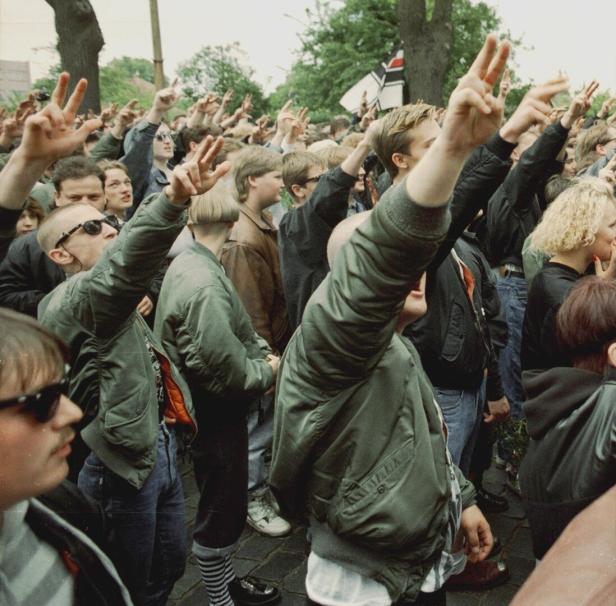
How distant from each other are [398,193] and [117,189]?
12.5 feet

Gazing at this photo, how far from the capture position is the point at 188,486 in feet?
15.0

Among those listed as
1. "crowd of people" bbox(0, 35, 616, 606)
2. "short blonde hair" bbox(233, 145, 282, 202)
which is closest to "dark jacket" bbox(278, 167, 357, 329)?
"crowd of people" bbox(0, 35, 616, 606)

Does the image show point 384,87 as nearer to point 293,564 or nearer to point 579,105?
point 579,105

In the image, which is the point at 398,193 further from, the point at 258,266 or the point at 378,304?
the point at 258,266

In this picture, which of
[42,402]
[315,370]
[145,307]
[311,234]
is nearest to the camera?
[42,402]

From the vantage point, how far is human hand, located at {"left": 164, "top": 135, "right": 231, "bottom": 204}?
6.87ft

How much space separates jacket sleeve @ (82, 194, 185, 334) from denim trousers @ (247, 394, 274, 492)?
1.94 meters

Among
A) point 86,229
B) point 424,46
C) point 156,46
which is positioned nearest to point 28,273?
point 86,229

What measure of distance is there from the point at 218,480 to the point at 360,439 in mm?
1524

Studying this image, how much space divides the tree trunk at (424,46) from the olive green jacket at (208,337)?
14.9m

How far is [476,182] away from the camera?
8.76 feet

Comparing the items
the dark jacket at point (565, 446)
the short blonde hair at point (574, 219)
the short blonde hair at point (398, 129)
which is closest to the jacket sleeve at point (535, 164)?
the short blonde hair at point (574, 219)

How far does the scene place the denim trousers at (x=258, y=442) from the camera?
13.3 feet

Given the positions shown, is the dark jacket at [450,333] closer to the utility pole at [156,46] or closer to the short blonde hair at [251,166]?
the short blonde hair at [251,166]
